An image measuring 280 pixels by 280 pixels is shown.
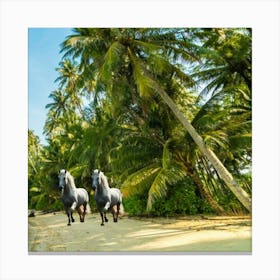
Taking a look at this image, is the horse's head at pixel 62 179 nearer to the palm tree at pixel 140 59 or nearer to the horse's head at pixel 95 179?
the horse's head at pixel 95 179

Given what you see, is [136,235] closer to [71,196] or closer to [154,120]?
[71,196]

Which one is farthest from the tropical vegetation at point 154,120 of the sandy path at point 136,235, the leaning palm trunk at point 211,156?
the sandy path at point 136,235

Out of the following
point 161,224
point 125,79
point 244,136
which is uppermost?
point 125,79

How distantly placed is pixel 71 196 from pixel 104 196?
43 cm

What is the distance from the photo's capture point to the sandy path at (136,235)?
15.6 feet

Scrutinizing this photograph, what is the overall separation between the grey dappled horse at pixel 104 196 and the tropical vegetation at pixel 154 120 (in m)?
0.09

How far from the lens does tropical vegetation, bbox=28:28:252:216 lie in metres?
5.14

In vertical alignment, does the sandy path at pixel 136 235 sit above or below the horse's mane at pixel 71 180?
below
